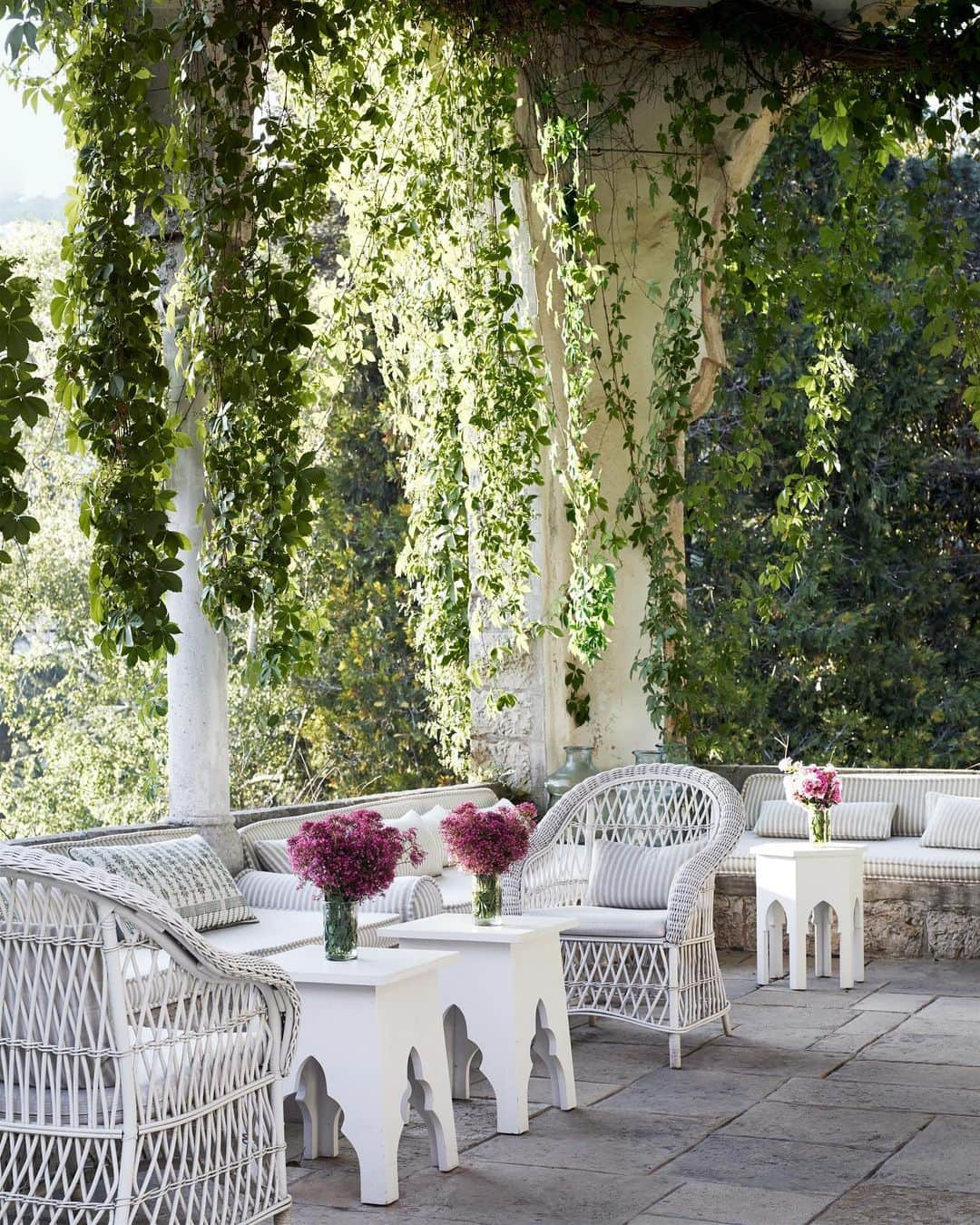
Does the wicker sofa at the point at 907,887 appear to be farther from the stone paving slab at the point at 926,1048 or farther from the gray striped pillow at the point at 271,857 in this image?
the gray striped pillow at the point at 271,857

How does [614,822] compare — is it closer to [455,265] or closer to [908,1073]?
[908,1073]

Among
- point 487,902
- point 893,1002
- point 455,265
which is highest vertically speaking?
point 455,265

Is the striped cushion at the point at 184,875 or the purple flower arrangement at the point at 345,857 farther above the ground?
the purple flower arrangement at the point at 345,857

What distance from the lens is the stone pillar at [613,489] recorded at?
22.7 feet

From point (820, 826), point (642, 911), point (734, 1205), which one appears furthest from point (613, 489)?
point (734, 1205)

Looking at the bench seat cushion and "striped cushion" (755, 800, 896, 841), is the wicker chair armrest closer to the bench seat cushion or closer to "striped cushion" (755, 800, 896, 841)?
the bench seat cushion

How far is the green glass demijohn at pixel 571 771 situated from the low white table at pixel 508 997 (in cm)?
236

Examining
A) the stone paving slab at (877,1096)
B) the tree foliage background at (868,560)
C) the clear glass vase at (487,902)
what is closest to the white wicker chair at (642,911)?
the stone paving slab at (877,1096)

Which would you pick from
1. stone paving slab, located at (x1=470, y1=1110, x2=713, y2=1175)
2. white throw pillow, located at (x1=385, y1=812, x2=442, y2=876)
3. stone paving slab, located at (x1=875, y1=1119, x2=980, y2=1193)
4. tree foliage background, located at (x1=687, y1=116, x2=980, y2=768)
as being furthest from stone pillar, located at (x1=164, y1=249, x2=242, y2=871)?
tree foliage background, located at (x1=687, y1=116, x2=980, y2=768)

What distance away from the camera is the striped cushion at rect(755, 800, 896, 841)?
22.6ft

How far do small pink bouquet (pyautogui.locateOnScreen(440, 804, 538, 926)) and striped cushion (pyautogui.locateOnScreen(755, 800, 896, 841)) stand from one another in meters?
2.93

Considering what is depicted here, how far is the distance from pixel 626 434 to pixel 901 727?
5829mm

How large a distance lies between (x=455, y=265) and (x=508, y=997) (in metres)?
3.00

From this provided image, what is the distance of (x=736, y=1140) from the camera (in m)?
3.95
